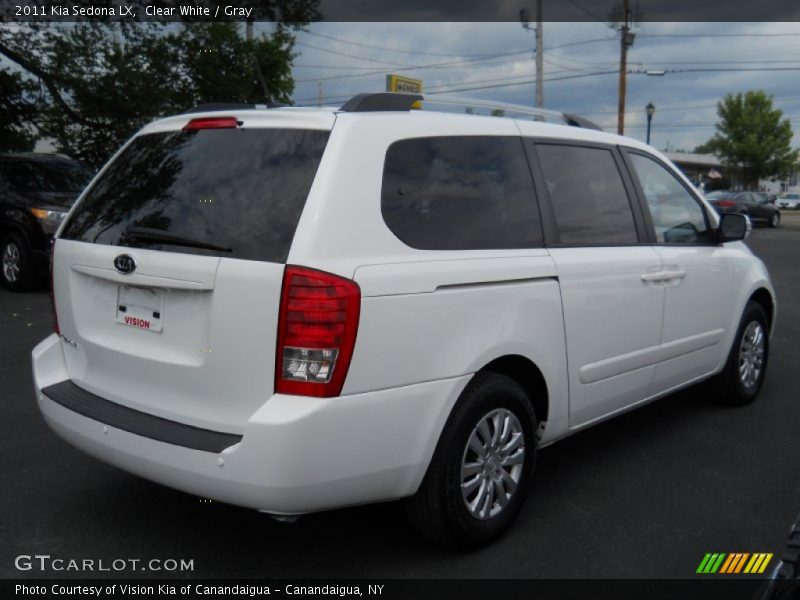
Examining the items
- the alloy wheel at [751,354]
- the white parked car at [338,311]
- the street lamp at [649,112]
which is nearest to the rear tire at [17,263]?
the white parked car at [338,311]

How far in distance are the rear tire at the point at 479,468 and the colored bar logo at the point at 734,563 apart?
795 mm

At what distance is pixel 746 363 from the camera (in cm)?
556

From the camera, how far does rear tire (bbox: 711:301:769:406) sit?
17.7 ft

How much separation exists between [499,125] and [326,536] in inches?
78.7

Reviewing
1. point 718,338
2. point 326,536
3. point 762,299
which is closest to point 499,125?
point 326,536

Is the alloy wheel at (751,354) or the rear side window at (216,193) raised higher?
the rear side window at (216,193)

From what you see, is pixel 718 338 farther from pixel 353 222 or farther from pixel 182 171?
pixel 182 171

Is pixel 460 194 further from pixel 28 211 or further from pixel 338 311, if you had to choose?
pixel 28 211

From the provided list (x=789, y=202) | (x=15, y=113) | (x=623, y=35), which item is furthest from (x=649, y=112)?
(x=789, y=202)

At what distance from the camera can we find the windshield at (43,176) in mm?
10812

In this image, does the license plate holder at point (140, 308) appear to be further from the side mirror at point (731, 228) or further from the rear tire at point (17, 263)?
the rear tire at point (17, 263)

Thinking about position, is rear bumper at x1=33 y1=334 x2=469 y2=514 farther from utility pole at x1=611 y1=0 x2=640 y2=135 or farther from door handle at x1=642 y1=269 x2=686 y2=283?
utility pole at x1=611 y1=0 x2=640 y2=135

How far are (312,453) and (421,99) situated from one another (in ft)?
5.16

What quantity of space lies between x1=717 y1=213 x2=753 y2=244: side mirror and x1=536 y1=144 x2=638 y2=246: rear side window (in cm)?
99
